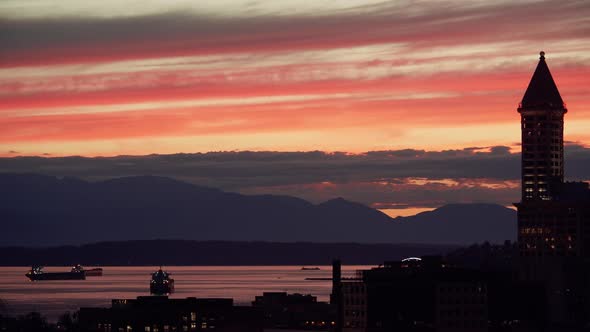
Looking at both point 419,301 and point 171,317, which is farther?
point 171,317

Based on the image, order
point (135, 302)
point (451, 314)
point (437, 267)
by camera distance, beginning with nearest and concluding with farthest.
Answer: point (451, 314), point (437, 267), point (135, 302)

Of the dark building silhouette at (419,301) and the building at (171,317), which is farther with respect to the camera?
the building at (171,317)

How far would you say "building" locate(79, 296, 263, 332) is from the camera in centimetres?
17800

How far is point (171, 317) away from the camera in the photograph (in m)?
180

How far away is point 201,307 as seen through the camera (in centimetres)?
18412

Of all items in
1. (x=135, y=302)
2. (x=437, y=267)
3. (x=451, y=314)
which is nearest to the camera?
(x=451, y=314)

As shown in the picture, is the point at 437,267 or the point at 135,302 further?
the point at 135,302

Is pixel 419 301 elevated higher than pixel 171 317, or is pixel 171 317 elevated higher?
pixel 419 301

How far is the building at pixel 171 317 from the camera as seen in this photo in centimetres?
17800

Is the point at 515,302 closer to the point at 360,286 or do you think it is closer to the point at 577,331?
the point at 577,331

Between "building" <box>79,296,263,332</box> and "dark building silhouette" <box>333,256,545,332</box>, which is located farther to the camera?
"building" <box>79,296,263,332</box>

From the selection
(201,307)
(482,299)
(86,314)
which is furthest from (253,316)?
(482,299)

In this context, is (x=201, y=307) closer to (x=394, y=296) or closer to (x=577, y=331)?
(x=394, y=296)

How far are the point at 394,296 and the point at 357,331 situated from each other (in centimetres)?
590
